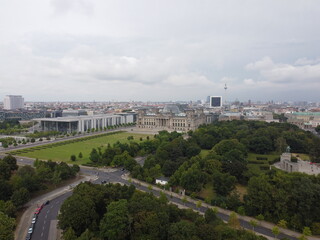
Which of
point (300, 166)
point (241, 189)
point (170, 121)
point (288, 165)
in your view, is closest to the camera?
point (241, 189)

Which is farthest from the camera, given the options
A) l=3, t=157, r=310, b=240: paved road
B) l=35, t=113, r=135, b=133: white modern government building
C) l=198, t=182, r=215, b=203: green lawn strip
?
l=35, t=113, r=135, b=133: white modern government building

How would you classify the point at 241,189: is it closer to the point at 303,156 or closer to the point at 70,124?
the point at 303,156

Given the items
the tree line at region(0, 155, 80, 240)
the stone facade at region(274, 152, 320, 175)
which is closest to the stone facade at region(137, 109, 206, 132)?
the stone facade at region(274, 152, 320, 175)

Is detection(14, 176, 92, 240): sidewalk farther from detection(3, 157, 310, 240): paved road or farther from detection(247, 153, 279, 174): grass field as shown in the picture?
detection(247, 153, 279, 174): grass field

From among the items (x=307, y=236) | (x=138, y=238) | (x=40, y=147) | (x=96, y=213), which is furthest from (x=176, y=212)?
(x=40, y=147)

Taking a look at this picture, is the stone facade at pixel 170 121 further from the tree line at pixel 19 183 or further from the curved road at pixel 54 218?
the tree line at pixel 19 183

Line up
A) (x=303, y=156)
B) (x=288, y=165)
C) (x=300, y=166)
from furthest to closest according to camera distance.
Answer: (x=303, y=156) → (x=288, y=165) → (x=300, y=166)

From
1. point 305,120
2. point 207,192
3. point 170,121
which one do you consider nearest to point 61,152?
point 207,192
